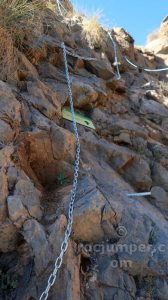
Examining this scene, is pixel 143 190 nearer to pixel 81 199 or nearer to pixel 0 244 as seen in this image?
pixel 81 199

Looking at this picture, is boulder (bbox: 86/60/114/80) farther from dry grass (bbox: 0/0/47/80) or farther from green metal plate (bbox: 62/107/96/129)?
dry grass (bbox: 0/0/47/80)

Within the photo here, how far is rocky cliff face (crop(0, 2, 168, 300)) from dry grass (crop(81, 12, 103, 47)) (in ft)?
3.66

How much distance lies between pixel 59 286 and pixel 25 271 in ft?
0.94

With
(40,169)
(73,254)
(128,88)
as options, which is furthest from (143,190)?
(128,88)

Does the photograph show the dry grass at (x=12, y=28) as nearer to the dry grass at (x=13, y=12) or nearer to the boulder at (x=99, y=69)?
the dry grass at (x=13, y=12)

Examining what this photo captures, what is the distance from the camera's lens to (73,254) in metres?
2.98

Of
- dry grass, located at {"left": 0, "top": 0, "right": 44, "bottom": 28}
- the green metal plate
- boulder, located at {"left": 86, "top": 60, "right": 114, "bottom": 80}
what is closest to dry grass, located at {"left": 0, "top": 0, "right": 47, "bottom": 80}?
dry grass, located at {"left": 0, "top": 0, "right": 44, "bottom": 28}

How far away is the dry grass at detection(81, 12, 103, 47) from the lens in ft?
23.1

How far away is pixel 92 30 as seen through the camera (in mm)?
7094

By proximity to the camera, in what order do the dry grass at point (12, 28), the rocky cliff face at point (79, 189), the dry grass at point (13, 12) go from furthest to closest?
the dry grass at point (13, 12)
the dry grass at point (12, 28)
the rocky cliff face at point (79, 189)

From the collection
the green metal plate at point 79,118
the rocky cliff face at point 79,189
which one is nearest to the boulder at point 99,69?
the rocky cliff face at point 79,189

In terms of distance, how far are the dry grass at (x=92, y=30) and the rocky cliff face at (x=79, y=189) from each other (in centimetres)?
112

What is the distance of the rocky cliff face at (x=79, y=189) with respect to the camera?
2.90 meters

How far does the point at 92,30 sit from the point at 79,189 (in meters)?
4.41
